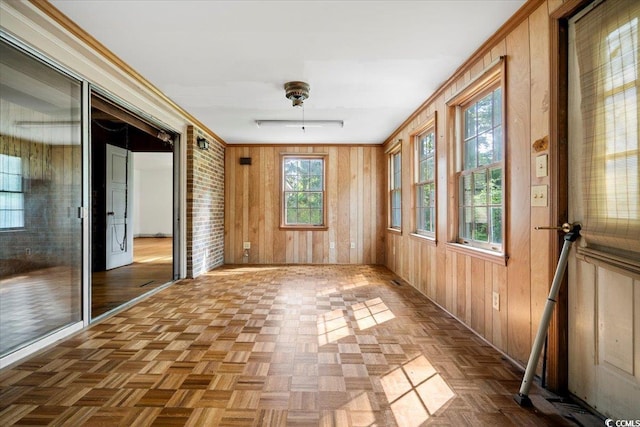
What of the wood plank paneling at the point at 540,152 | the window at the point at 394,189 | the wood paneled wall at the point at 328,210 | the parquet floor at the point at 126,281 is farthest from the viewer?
the wood paneled wall at the point at 328,210

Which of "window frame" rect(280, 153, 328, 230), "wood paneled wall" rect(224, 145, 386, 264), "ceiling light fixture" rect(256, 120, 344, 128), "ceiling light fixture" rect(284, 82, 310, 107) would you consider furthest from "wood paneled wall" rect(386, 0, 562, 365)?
"window frame" rect(280, 153, 328, 230)

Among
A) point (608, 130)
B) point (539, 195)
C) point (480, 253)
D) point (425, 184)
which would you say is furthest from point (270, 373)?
point (425, 184)

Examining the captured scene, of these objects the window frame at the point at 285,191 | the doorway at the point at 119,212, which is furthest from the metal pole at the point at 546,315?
the window frame at the point at 285,191

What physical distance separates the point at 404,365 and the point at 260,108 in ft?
10.2

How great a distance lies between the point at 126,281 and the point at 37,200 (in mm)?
2357

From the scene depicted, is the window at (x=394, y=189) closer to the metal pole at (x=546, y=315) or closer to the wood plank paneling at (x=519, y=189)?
the wood plank paneling at (x=519, y=189)

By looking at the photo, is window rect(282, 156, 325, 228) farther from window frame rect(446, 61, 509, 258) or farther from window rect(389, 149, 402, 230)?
window frame rect(446, 61, 509, 258)

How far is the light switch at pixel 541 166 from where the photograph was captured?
1663mm

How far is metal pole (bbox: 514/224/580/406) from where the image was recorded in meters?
1.42

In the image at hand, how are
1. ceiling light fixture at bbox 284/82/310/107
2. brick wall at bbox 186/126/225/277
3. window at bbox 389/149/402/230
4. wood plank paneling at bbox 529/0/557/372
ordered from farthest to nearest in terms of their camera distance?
window at bbox 389/149/402/230 < brick wall at bbox 186/126/225/277 < ceiling light fixture at bbox 284/82/310/107 < wood plank paneling at bbox 529/0/557/372

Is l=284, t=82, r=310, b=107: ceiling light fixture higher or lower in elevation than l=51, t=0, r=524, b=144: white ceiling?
lower

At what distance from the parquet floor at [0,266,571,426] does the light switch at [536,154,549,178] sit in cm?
120

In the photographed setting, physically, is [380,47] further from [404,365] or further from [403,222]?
[403,222]

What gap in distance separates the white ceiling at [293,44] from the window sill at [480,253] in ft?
5.13
